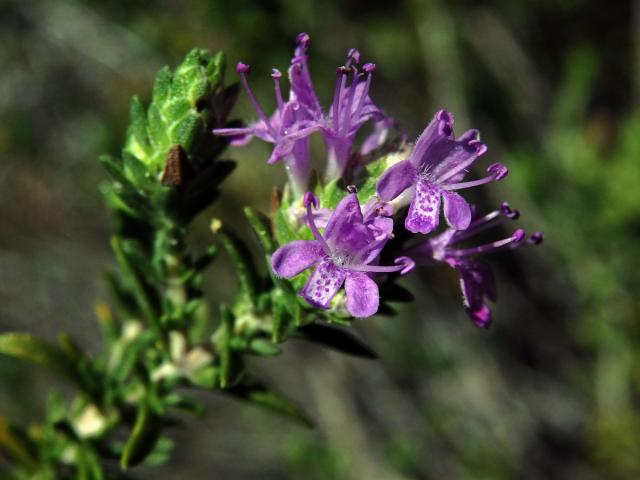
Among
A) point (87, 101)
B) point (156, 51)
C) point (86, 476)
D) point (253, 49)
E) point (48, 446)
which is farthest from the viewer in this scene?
point (87, 101)

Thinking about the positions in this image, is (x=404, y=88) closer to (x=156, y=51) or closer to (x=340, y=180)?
(x=156, y=51)

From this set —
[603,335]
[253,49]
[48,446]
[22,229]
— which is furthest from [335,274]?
[22,229]

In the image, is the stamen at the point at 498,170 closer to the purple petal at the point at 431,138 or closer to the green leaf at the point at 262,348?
the purple petal at the point at 431,138

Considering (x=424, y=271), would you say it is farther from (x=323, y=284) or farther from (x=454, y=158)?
(x=323, y=284)

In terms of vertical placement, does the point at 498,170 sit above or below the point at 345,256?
above

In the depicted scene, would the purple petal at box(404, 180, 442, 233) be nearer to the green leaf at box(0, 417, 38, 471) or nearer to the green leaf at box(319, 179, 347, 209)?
the green leaf at box(319, 179, 347, 209)

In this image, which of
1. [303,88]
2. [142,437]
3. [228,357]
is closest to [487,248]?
[303,88]

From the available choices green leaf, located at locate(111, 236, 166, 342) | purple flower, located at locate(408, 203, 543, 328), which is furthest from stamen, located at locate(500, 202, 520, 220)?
green leaf, located at locate(111, 236, 166, 342)
